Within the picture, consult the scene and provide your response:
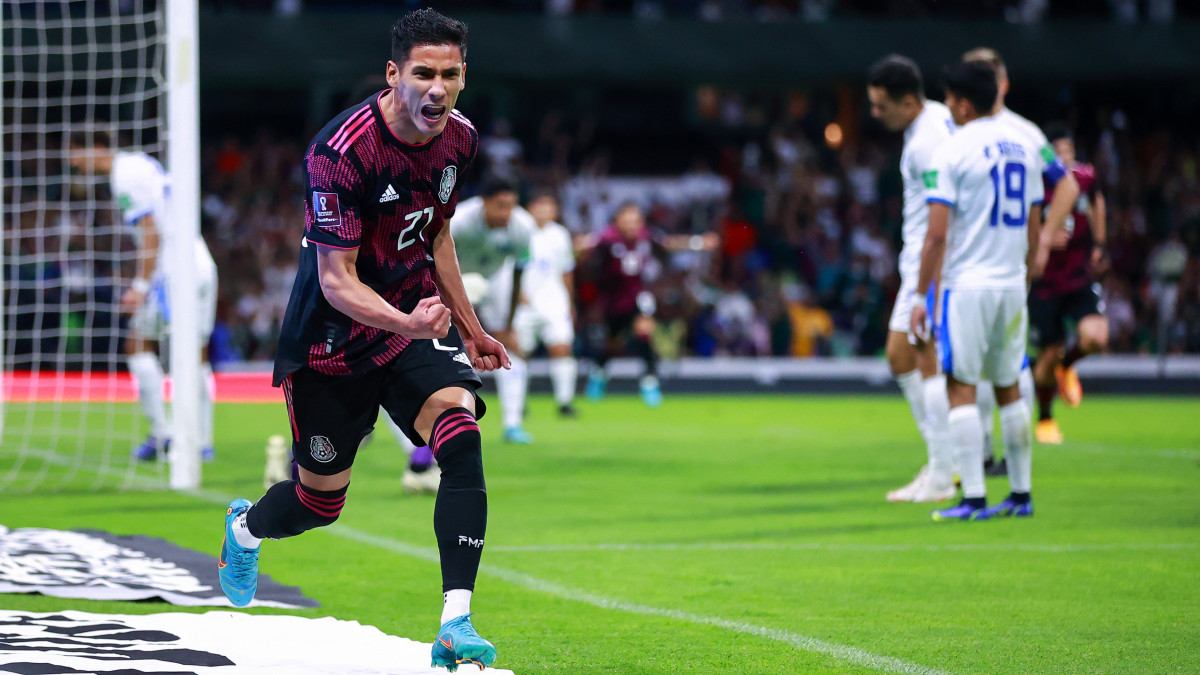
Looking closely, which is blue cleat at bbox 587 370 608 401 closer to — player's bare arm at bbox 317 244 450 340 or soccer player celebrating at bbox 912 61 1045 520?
soccer player celebrating at bbox 912 61 1045 520

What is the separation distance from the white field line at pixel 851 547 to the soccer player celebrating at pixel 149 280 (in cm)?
325

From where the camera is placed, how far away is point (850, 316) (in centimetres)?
2177

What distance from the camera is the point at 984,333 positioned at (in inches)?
282

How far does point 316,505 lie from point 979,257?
3.92 meters

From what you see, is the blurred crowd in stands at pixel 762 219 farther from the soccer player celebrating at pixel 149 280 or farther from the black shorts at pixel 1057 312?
the black shorts at pixel 1057 312

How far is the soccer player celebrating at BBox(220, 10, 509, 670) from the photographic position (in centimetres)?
402

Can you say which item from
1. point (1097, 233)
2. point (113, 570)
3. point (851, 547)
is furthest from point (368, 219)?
point (1097, 233)

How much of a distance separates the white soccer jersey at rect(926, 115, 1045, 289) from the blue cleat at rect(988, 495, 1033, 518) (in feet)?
3.71

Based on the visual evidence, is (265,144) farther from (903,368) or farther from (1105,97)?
(903,368)

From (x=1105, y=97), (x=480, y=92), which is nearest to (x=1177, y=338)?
(x=1105, y=97)

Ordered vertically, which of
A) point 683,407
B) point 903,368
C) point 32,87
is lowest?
point 683,407

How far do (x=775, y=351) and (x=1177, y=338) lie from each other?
5.81 m

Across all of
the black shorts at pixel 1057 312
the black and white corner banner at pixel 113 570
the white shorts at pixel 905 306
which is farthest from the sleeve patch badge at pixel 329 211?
the black shorts at pixel 1057 312

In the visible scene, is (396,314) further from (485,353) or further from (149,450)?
(149,450)
